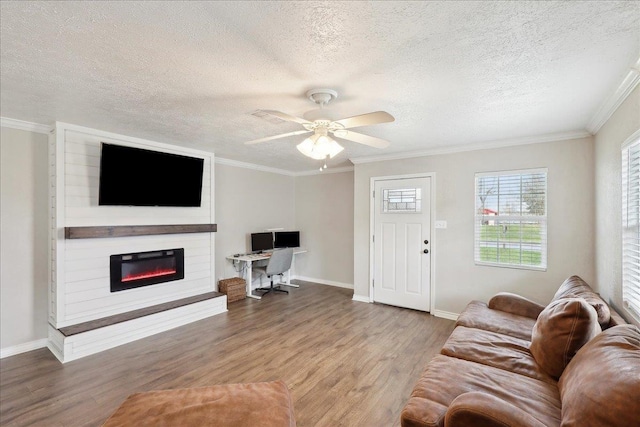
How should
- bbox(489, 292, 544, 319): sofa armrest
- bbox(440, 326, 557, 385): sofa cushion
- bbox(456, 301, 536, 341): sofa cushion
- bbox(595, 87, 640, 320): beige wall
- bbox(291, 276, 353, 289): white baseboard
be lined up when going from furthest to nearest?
bbox(291, 276, 353, 289): white baseboard → bbox(489, 292, 544, 319): sofa armrest → bbox(456, 301, 536, 341): sofa cushion → bbox(595, 87, 640, 320): beige wall → bbox(440, 326, 557, 385): sofa cushion

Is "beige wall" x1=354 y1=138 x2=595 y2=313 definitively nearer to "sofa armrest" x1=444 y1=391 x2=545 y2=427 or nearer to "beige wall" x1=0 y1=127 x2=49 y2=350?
"sofa armrest" x1=444 y1=391 x2=545 y2=427

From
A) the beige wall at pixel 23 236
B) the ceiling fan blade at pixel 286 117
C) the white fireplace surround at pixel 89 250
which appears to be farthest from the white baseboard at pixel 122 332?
the ceiling fan blade at pixel 286 117

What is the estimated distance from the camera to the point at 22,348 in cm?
306

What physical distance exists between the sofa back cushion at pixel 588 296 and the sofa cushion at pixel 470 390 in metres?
0.69

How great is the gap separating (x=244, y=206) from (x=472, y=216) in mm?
3826

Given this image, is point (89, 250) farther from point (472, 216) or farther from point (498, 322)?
point (472, 216)

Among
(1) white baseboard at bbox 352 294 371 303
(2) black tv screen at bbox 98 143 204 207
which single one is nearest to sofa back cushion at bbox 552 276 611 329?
(1) white baseboard at bbox 352 294 371 303

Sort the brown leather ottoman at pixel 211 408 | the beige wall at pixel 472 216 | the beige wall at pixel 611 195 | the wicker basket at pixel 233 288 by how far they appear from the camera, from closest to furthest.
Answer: the brown leather ottoman at pixel 211 408 → the beige wall at pixel 611 195 → the beige wall at pixel 472 216 → the wicker basket at pixel 233 288

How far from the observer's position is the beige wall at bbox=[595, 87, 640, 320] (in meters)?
2.18

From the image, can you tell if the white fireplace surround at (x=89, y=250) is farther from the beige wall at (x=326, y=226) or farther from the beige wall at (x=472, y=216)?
the beige wall at (x=472, y=216)

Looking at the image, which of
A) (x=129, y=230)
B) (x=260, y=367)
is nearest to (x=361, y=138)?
(x=260, y=367)

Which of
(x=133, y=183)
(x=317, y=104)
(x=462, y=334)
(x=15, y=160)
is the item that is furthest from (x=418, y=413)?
(x=15, y=160)

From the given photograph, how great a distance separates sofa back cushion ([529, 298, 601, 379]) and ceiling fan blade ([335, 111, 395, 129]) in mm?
1599

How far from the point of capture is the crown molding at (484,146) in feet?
10.9
